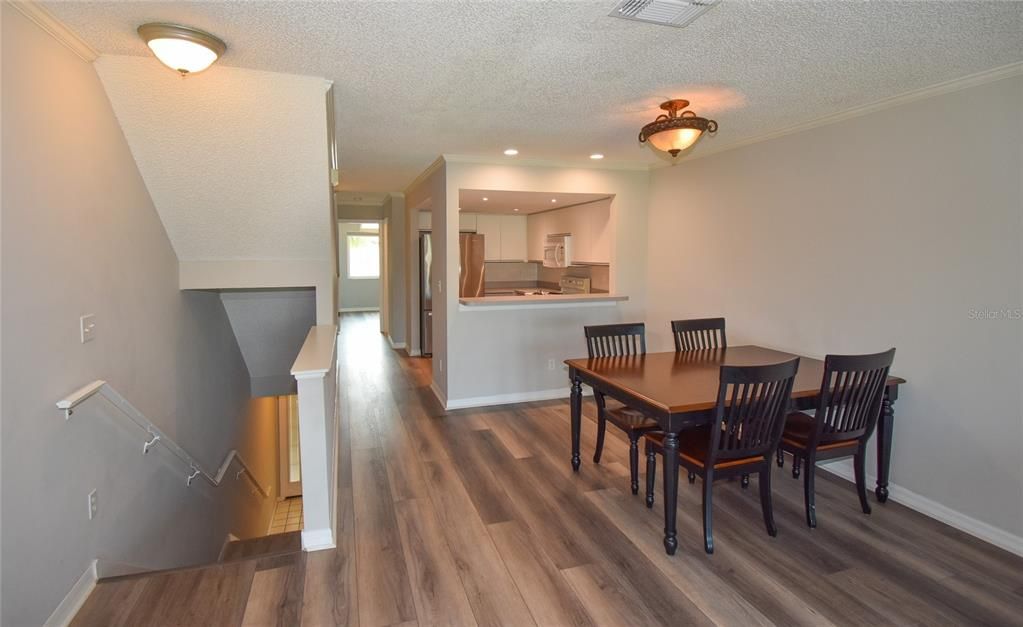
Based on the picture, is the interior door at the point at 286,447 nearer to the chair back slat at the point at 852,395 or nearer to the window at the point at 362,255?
the window at the point at 362,255

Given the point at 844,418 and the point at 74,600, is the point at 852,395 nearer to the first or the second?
the point at 844,418

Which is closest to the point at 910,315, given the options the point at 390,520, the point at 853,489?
the point at 853,489

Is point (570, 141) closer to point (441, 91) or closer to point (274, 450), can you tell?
point (441, 91)

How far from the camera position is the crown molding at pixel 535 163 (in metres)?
4.64

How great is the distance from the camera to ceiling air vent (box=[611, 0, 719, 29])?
1.87m

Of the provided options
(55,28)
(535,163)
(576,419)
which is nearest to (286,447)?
(535,163)

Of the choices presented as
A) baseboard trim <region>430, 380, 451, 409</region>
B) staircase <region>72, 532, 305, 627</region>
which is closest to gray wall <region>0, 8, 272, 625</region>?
staircase <region>72, 532, 305, 627</region>

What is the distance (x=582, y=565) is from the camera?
2.44m

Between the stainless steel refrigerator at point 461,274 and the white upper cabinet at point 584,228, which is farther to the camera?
the stainless steel refrigerator at point 461,274

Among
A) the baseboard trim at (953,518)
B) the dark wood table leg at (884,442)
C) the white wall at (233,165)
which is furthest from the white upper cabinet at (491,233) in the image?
the dark wood table leg at (884,442)

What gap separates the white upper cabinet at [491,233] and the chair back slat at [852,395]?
534 centimetres

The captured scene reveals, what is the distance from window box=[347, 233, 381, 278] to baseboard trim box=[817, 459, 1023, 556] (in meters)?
11.3

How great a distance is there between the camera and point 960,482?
2773 mm

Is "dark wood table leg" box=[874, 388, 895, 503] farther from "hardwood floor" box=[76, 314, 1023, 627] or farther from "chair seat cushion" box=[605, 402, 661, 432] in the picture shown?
"chair seat cushion" box=[605, 402, 661, 432]
